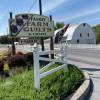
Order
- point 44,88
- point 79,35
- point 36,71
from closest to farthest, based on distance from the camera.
A: point 36,71
point 44,88
point 79,35

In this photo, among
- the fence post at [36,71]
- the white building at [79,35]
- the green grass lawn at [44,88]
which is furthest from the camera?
the white building at [79,35]

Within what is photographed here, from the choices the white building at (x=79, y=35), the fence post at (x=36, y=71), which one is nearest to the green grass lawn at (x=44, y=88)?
the fence post at (x=36, y=71)

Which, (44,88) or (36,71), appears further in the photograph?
(44,88)

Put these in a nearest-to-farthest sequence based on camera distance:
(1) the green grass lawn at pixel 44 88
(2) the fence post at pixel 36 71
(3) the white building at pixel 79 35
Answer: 1. (1) the green grass lawn at pixel 44 88
2. (2) the fence post at pixel 36 71
3. (3) the white building at pixel 79 35

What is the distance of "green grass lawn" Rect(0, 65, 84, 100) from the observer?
7.02 meters

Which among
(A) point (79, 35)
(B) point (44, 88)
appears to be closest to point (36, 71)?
(B) point (44, 88)

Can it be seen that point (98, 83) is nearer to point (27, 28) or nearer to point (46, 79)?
point (46, 79)

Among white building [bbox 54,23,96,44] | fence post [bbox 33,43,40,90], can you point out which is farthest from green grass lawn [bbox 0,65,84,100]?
white building [bbox 54,23,96,44]

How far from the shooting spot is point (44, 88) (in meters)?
7.90

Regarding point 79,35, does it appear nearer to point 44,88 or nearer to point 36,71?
point 44,88

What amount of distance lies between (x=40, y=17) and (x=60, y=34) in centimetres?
8176

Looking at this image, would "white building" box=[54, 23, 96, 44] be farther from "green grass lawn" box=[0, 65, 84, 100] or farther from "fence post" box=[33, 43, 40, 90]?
"fence post" box=[33, 43, 40, 90]

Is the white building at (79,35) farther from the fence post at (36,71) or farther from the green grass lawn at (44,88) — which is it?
the fence post at (36,71)

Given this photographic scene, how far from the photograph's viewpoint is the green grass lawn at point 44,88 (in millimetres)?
7020
